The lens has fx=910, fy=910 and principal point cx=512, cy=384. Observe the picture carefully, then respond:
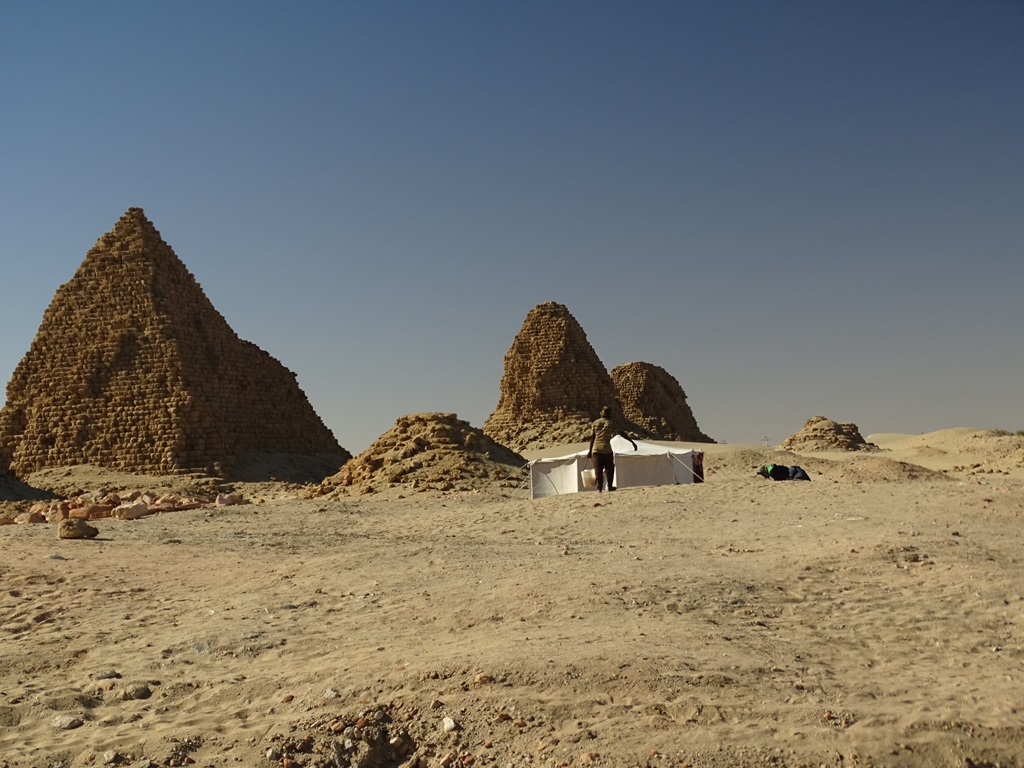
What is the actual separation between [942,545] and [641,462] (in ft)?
34.2

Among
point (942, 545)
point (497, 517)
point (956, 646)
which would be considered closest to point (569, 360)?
point (497, 517)

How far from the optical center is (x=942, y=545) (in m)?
9.30

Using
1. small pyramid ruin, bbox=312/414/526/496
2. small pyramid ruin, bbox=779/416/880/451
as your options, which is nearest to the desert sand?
small pyramid ruin, bbox=312/414/526/496

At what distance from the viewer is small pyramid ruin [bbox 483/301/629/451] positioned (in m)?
43.1

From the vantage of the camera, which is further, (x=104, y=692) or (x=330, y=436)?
(x=330, y=436)

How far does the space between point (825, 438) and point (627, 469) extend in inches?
1328

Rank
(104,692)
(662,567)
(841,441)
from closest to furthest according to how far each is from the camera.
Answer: (104,692)
(662,567)
(841,441)

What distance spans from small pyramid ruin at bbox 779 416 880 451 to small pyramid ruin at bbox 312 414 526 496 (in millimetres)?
29000

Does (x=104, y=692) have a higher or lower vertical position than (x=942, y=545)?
lower

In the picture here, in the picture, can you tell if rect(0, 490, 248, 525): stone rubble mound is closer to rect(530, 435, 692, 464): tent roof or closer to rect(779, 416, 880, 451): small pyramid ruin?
rect(530, 435, 692, 464): tent roof

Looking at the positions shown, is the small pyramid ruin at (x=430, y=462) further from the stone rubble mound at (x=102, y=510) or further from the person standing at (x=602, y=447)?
the person standing at (x=602, y=447)

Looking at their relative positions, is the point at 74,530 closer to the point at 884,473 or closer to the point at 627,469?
the point at 627,469

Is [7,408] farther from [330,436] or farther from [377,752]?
[377,752]

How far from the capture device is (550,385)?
43812mm
